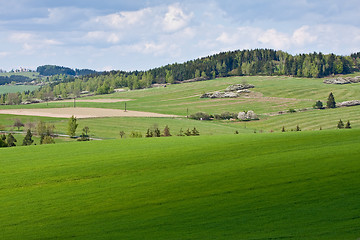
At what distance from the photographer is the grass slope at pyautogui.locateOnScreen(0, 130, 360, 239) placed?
19625 mm

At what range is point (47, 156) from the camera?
39.0 m

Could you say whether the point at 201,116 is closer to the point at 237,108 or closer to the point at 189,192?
the point at 237,108

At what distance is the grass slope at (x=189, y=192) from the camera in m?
19.6

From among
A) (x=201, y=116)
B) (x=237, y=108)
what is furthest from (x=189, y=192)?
(x=237, y=108)

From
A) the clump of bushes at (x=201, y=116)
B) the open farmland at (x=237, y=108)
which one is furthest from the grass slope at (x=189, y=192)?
the clump of bushes at (x=201, y=116)

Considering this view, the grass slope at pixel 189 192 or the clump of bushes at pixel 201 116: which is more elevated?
the clump of bushes at pixel 201 116

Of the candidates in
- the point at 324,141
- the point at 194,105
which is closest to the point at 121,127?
the point at 194,105

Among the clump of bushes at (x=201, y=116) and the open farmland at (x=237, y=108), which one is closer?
the open farmland at (x=237, y=108)

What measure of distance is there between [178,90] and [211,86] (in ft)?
52.8

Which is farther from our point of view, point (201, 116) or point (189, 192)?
point (201, 116)

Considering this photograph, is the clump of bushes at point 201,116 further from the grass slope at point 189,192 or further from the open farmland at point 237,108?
the grass slope at point 189,192

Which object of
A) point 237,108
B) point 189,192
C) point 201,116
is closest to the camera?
point 189,192

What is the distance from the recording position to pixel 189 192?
995 inches

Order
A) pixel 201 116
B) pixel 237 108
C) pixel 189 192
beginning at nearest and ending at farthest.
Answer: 1. pixel 189 192
2. pixel 201 116
3. pixel 237 108
